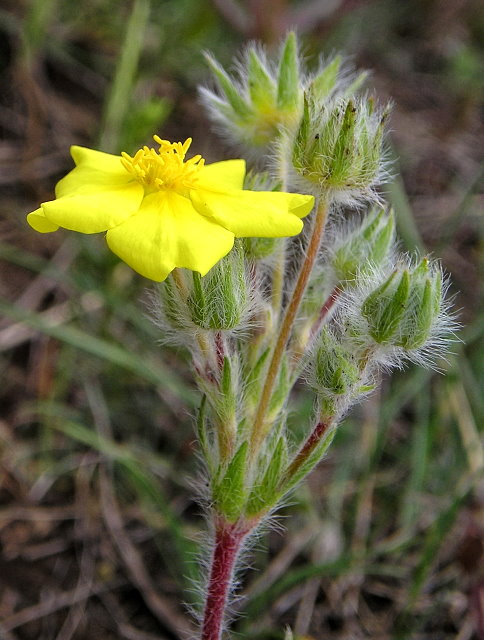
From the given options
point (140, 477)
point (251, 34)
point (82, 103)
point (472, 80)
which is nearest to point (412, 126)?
point (472, 80)

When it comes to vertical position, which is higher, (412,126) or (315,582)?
(412,126)

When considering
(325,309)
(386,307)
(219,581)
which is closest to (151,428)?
(219,581)

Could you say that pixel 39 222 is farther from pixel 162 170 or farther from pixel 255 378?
pixel 255 378

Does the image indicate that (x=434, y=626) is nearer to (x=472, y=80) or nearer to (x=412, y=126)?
(x=412, y=126)

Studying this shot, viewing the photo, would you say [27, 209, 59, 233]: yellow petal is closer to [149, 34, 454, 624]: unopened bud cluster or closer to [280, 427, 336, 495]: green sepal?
[149, 34, 454, 624]: unopened bud cluster

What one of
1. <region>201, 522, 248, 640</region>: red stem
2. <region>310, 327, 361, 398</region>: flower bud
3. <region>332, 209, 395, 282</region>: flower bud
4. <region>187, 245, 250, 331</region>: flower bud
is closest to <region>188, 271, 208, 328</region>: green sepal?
<region>187, 245, 250, 331</region>: flower bud

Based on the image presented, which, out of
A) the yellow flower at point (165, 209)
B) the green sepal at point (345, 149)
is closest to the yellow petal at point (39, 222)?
the yellow flower at point (165, 209)

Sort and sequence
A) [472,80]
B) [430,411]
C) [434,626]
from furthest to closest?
[472,80] < [430,411] < [434,626]

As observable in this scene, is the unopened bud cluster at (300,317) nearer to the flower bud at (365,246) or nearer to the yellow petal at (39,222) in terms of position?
the flower bud at (365,246)
